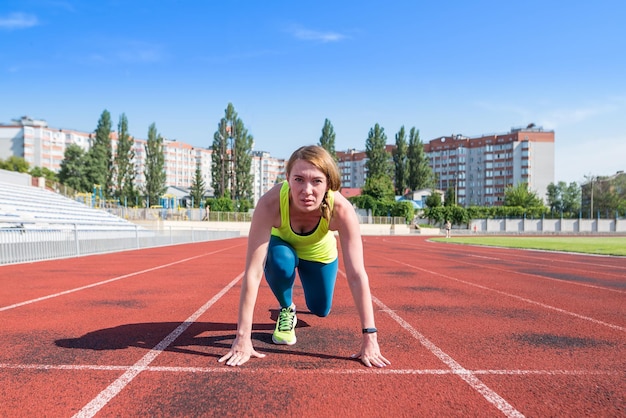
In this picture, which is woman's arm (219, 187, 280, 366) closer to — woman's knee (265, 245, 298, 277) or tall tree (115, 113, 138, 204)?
woman's knee (265, 245, 298, 277)

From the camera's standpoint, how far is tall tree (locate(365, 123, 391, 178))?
229 feet

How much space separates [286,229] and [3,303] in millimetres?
4742

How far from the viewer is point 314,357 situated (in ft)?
11.0

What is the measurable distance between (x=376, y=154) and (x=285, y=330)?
223 feet

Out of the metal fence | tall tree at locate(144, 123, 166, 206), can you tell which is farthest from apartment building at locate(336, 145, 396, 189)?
the metal fence

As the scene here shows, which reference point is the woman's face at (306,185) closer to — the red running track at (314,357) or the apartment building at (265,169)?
the red running track at (314,357)

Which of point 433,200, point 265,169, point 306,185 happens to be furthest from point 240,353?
point 265,169

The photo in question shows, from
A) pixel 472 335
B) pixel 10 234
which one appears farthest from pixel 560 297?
pixel 10 234

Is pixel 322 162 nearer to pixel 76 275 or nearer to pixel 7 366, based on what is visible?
pixel 7 366

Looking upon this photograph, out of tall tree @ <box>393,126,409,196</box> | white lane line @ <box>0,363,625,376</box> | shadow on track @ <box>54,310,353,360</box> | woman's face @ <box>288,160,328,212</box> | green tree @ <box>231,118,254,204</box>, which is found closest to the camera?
woman's face @ <box>288,160,328,212</box>

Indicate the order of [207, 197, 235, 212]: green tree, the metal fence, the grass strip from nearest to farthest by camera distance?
the metal fence < the grass strip < [207, 197, 235, 212]: green tree

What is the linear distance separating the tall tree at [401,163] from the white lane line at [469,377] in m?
72.6

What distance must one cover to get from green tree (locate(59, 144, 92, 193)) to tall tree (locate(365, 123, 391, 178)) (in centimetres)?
4278

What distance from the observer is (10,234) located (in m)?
11.3
